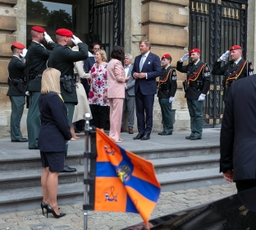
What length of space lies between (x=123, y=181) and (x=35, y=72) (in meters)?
4.49

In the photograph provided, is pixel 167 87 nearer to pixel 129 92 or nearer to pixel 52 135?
pixel 129 92

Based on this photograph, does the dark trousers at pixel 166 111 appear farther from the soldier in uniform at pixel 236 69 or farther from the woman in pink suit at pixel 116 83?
the woman in pink suit at pixel 116 83

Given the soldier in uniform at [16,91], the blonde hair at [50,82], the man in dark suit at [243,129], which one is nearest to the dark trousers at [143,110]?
the soldier in uniform at [16,91]

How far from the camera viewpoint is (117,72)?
322 inches

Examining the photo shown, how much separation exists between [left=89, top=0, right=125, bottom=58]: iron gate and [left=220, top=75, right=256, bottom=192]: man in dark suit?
23.9ft

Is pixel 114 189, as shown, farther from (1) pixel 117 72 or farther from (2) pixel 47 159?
(1) pixel 117 72

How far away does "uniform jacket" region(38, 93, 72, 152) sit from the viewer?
203 inches

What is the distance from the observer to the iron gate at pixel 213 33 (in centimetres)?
1186

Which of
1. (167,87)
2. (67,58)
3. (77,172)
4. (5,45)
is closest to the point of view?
(77,172)

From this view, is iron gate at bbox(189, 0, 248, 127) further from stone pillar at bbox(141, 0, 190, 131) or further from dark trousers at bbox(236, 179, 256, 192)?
dark trousers at bbox(236, 179, 256, 192)

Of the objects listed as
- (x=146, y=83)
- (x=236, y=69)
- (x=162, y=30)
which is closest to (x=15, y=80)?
(x=146, y=83)

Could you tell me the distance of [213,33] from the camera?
1212cm

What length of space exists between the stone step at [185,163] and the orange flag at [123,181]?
12.2 feet

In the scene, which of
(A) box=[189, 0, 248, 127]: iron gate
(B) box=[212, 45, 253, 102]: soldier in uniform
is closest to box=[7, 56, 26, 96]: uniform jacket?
(B) box=[212, 45, 253, 102]: soldier in uniform
